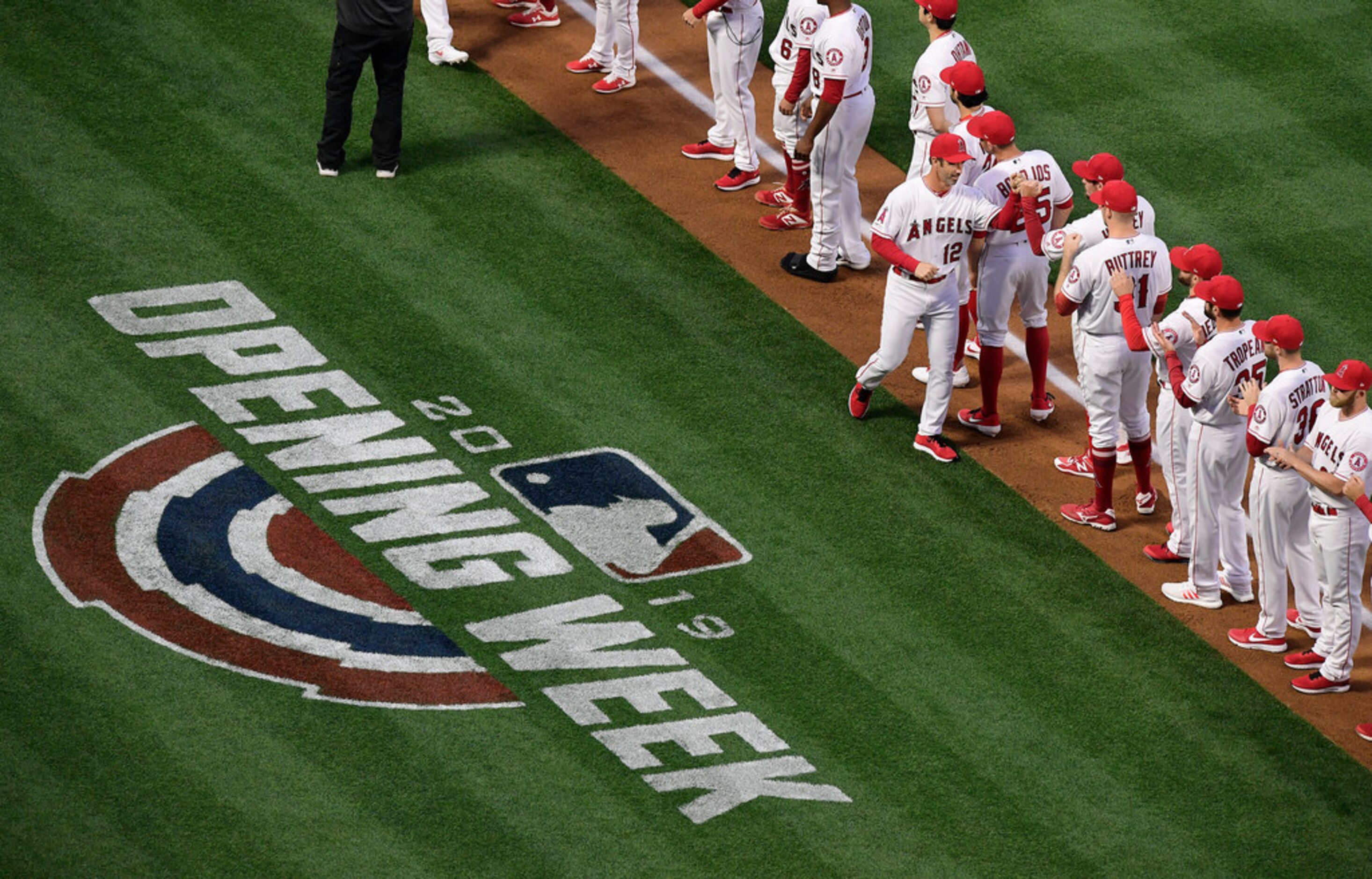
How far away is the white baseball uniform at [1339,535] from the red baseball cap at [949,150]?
2.36 metres

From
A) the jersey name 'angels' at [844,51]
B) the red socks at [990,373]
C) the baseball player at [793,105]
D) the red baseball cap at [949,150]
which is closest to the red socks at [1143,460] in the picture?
the red socks at [990,373]

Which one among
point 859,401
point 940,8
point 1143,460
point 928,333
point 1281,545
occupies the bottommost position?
point 859,401

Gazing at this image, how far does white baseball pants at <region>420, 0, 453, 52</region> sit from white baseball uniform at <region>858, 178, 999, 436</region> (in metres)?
4.80

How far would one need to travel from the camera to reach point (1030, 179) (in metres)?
10.1

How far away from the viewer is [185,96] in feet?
42.7

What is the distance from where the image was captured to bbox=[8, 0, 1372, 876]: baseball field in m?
8.02

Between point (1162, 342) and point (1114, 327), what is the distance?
1.70 ft

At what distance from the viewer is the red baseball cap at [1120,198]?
950cm

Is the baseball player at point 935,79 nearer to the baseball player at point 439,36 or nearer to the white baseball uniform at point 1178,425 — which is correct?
the white baseball uniform at point 1178,425

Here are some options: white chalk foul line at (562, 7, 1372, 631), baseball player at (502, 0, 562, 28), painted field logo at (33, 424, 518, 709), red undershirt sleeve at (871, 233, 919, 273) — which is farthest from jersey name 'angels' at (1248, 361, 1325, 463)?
baseball player at (502, 0, 562, 28)

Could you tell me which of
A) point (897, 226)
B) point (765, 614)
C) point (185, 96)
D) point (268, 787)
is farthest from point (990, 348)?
point (185, 96)

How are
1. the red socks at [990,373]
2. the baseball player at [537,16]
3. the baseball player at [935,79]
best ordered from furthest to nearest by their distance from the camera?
the baseball player at [537,16], the baseball player at [935,79], the red socks at [990,373]

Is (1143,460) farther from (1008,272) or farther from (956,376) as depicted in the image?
(956,376)

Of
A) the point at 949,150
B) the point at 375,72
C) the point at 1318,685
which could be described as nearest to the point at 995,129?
the point at 949,150
